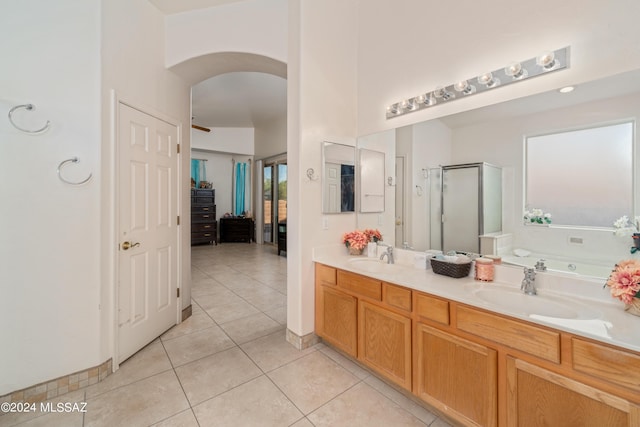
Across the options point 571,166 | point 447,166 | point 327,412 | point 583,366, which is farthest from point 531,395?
point 447,166

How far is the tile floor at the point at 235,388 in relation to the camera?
5.38 ft

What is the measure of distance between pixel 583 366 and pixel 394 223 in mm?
1534

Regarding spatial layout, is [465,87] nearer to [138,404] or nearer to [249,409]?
[249,409]

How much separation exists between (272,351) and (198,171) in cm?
690

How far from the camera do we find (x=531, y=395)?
3.98ft

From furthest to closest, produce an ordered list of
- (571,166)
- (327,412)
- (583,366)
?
(327,412) → (571,166) → (583,366)

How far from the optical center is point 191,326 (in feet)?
9.45

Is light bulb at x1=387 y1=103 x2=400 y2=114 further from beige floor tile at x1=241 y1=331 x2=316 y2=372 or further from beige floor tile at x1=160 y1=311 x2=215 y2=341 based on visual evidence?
beige floor tile at x1=160 y1=311 x2=215 y2=341

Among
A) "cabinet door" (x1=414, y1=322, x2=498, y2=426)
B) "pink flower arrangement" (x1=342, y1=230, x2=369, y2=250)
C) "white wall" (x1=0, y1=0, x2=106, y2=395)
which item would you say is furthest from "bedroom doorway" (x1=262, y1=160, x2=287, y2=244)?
"cabinet door" (x1=414, y1=322, x2=498, y2=426)

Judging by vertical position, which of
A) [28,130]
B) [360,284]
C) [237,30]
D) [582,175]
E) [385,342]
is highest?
[237,30]

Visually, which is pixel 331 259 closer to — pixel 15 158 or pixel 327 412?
pixel 327 412

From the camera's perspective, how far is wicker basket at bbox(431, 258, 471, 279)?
1.82m

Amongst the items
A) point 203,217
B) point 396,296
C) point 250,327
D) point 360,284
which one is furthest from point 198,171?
point 396,296

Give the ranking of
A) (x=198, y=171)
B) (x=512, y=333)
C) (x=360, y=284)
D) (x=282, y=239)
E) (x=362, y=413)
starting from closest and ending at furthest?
(x=512, y=333), (x=362, y=413), (x=360, y=284), (x=282, y=239), (x=198, y=171)
